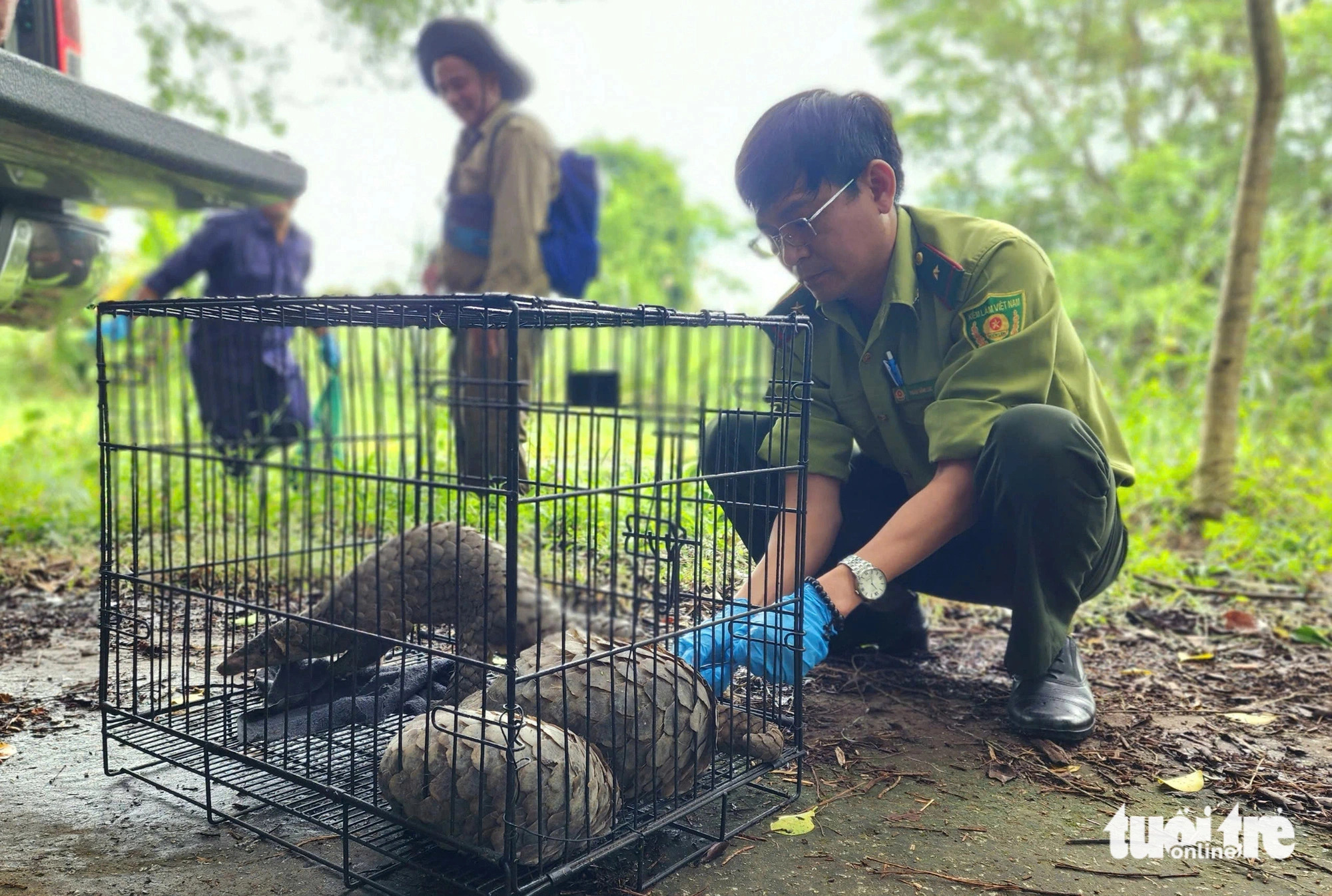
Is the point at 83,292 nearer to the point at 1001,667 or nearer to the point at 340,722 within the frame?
the point at 340,722

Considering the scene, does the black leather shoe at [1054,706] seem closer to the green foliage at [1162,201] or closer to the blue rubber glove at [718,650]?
the blue rubber glove at [718,650]

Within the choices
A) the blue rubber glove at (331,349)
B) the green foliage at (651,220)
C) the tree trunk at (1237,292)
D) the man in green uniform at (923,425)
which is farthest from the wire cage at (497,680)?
the green foliage at (651,220)

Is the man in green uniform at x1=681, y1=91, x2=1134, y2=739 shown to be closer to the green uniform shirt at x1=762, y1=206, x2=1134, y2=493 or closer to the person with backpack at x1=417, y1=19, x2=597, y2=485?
the green uniform shirt at x1=762, y1=206, x2=1134, y2=493

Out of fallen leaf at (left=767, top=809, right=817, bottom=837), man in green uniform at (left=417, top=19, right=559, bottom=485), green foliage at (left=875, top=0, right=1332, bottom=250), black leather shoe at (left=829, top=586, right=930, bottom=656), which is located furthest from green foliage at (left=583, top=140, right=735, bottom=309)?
fallen leaf at (left=767, top=809, right=817, bottom=837)

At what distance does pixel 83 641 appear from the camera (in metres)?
2.64

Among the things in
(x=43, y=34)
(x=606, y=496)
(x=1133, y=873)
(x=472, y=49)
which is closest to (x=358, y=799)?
(x=1133, y=873)

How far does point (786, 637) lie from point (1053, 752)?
2.09 ft

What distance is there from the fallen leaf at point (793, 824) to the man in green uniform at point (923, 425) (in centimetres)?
24

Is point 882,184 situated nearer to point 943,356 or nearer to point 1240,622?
point 943,356

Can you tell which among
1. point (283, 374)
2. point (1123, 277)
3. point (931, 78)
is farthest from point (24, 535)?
point (931, 78)

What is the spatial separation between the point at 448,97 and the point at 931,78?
11.7 meters

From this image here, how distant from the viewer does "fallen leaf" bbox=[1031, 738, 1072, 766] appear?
1.96 metres

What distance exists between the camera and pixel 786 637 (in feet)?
5.99

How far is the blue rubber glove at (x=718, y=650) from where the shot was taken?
5.60 feet
